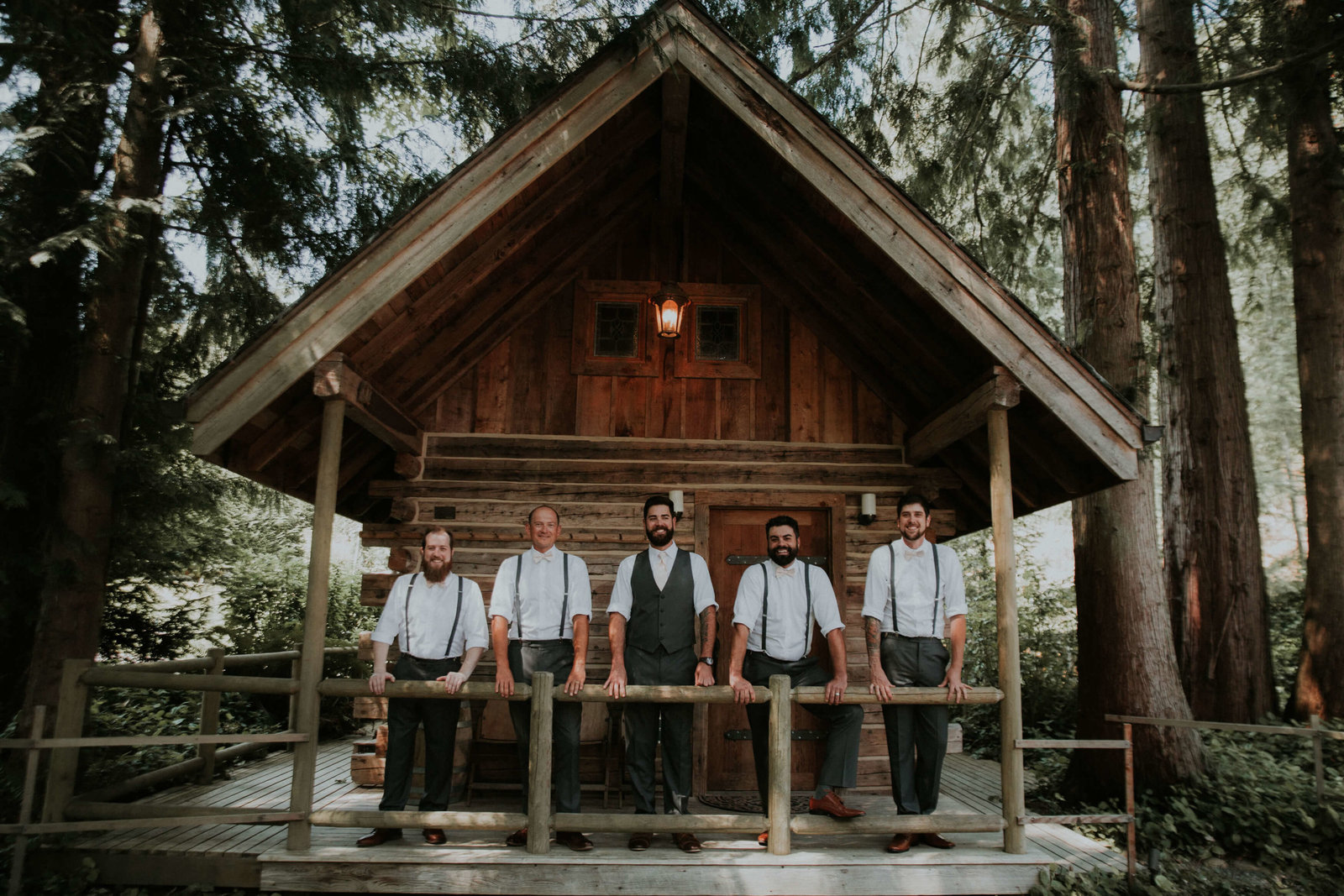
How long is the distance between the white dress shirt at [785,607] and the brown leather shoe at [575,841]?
1.52 meters

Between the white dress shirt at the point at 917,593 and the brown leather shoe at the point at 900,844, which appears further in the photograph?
the white dress shirt at the point at 917,593

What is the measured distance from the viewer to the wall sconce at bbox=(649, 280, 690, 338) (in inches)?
254

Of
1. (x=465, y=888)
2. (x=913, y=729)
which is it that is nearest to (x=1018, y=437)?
(x=913, y=729)

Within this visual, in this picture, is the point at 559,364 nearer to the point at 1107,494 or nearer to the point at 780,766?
the point at 780,766

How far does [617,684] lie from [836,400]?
3.31 metres

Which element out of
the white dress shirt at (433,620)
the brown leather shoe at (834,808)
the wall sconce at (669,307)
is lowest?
the brown leather shoe at (834,808)

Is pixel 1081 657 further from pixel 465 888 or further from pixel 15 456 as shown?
pixel 15 456

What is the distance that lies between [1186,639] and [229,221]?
33.7ft

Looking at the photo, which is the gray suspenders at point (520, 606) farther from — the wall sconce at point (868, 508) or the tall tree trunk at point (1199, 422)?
the tall tree trunk at point (1199, 422)

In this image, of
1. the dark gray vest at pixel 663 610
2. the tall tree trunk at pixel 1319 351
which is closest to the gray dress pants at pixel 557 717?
the dark gray vest at pixel 663 610

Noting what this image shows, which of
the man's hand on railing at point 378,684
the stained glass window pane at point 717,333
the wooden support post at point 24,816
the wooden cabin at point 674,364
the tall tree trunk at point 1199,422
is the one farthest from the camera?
the tall tree trunk at point 1199,422

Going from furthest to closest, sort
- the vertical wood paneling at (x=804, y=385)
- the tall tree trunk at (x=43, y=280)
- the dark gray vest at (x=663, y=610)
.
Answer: the vertical wood paneling at (x=804, y=385) → the tall tree trunk at (x=43, y=280) → the dark gray vest at (x=663, y=610)

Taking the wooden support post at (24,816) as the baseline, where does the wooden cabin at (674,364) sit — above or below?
above

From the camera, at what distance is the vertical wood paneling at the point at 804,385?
7027 millimetres
